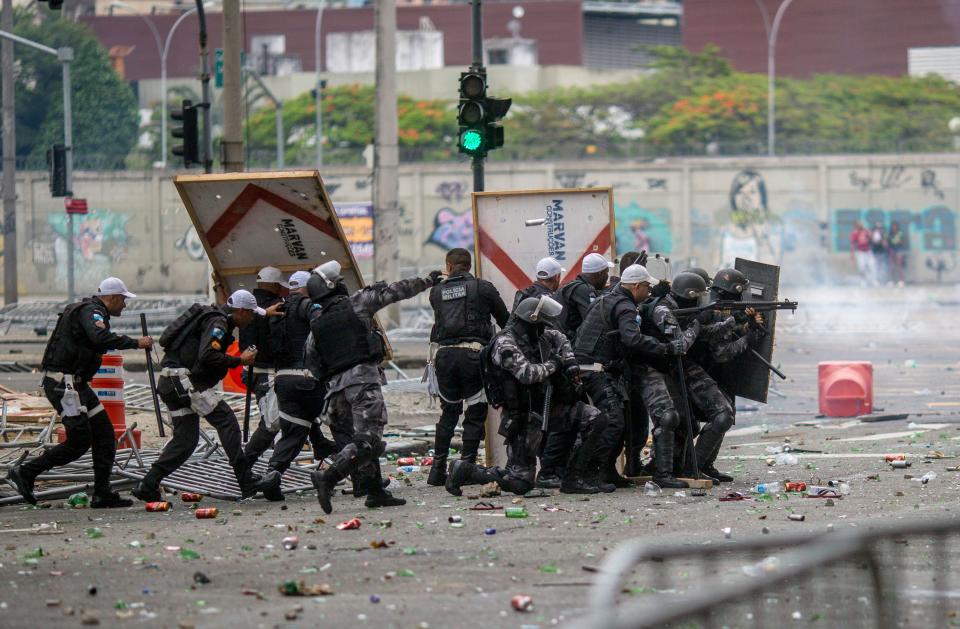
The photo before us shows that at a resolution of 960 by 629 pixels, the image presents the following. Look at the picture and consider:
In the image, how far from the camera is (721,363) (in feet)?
41.6

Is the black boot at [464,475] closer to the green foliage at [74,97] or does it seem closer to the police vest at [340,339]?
the police vest at [340,339]

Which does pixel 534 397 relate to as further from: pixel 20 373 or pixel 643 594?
pixel 20 373

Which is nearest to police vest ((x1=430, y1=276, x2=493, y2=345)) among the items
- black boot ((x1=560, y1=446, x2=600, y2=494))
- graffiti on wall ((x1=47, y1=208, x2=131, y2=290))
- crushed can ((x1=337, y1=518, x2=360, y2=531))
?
black boot ((x1=560, y1=446, x2=600, y2=494))

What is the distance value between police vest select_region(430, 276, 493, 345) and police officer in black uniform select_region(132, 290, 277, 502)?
5.55 feet

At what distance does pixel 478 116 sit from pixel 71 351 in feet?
22.8

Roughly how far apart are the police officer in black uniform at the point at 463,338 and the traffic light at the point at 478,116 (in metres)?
4.78

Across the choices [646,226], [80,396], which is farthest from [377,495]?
[646,226]

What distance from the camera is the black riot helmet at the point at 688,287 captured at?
12.2m

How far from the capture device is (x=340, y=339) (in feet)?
36.2

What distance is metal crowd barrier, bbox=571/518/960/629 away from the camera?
4891 millimetres

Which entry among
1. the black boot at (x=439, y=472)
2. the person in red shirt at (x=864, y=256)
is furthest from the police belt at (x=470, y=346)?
the person in red shirt at (x=864, y=256)

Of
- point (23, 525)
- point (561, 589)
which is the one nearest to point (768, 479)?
point (561, 589)

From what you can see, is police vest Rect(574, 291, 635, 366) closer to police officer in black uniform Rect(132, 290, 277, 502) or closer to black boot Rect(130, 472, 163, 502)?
police officer in black uniform Rect(132, 290, 277, 502)

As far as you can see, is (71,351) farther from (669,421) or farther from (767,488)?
(767,488)
